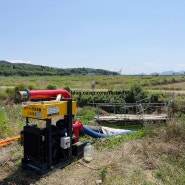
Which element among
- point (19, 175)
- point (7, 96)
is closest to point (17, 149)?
point (19, 175)

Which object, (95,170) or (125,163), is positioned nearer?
(95,170)

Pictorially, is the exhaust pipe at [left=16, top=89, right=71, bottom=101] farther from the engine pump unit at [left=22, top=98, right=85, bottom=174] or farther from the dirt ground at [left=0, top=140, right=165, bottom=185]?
the dirt ground at [left=0, top=140, right=165, bottom=185]

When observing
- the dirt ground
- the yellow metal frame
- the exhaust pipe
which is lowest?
the dirt ground

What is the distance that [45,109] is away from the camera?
165 inches

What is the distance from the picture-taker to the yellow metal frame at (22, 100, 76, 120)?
165 inches

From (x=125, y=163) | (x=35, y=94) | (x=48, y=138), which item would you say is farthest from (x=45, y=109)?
(x=125, y=163)

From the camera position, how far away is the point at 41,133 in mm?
4328

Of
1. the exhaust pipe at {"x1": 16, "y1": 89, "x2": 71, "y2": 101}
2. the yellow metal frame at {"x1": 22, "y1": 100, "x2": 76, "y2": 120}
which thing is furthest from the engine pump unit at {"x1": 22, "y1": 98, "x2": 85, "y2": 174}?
the exhaust pipe at {"x1": 16, "y1": 89, "x2": 71, "y2": 101}

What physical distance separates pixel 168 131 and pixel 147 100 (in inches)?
625

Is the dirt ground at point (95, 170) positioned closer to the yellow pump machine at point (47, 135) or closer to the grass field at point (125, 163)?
the grass field at point (125, 163)

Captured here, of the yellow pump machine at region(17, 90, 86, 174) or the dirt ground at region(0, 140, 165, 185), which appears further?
the yellow pump machine at region(17, 90, 86, 174)

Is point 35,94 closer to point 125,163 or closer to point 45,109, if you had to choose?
point 45,109

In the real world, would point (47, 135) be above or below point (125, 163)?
above

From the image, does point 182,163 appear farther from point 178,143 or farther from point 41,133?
point 41,133
